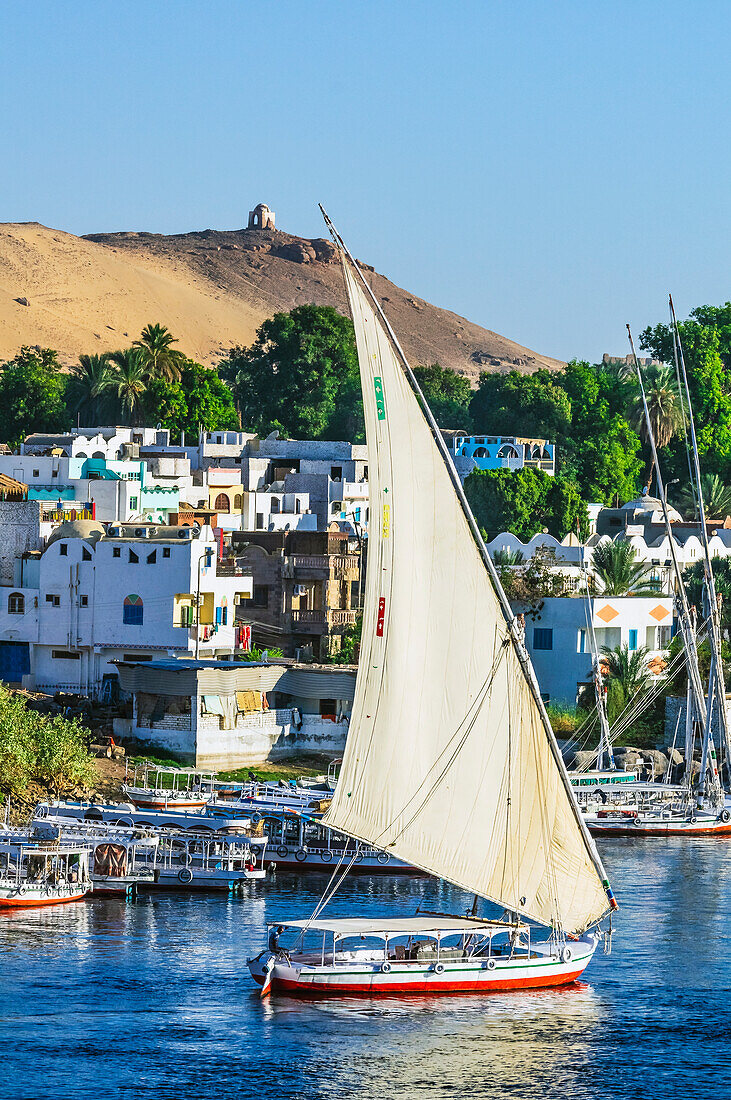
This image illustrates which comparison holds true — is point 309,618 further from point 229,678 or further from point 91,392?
point 91,392

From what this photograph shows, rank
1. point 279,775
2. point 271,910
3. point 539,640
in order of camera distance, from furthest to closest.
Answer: point 539,640, point 279,775, point 271,910

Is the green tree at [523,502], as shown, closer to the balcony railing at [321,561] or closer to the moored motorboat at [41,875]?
the balcony railing at [321,561]

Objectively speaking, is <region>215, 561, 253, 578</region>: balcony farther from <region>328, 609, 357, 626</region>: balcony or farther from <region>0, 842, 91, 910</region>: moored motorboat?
<region>0, 842, 91, 910</region>: moored motorboat

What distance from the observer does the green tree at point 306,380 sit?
452ft

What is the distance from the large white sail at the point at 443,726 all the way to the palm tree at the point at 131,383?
8240 cm

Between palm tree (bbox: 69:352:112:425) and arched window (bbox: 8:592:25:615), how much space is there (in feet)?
167

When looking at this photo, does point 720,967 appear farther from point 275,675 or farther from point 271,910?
point 275,675

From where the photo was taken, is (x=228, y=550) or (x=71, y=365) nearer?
(x=228, y=550)

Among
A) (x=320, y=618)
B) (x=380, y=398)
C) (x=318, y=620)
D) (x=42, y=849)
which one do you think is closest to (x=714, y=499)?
(x=320, y=618)

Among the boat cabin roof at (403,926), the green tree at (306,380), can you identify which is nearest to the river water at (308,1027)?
the boat cabin roof at (403,926)

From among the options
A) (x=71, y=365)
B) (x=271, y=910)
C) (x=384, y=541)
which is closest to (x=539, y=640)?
(x=271, y=910)

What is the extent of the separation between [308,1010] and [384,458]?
1171 centimetres

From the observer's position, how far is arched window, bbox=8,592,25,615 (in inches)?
2835

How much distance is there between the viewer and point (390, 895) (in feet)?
172
